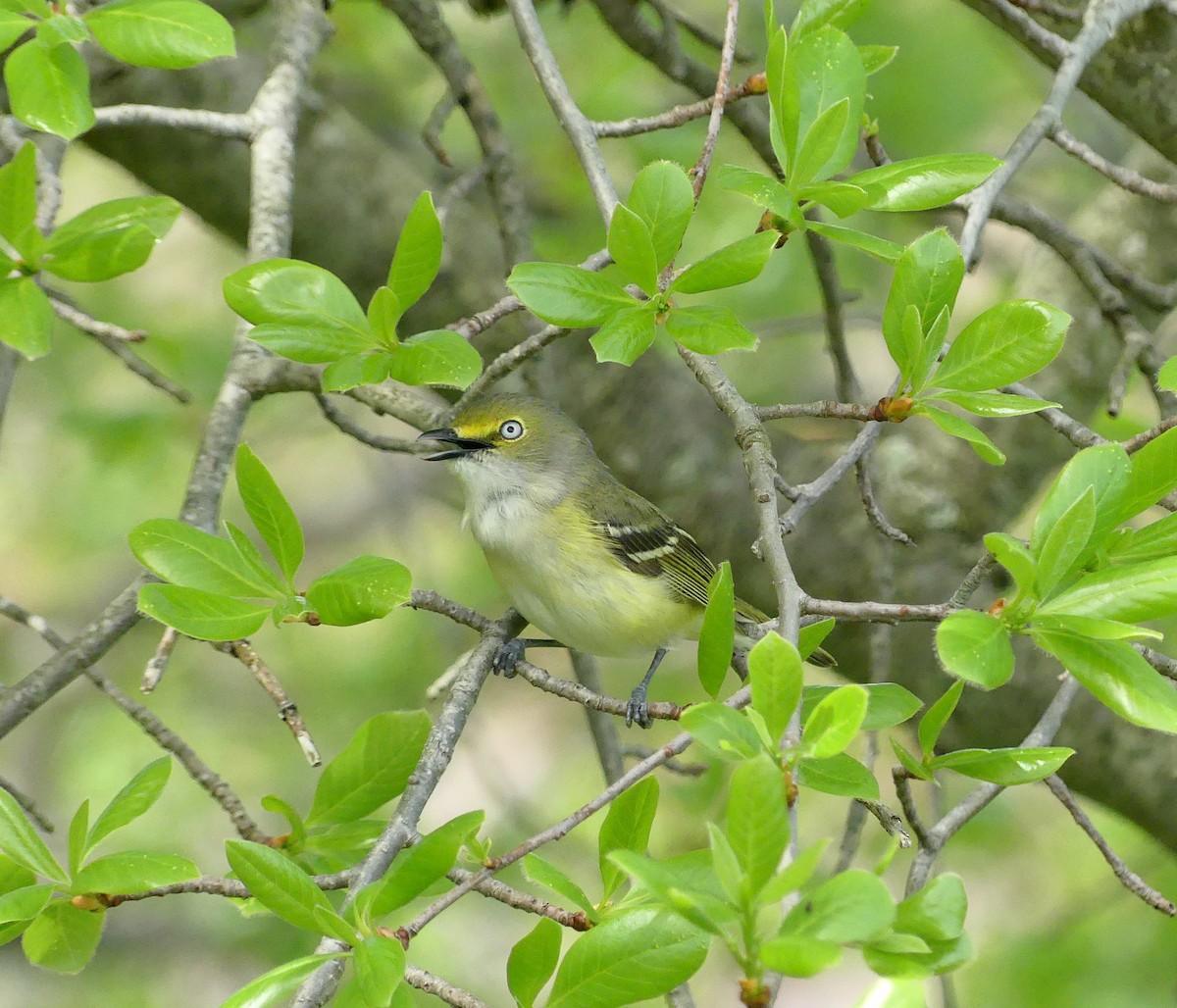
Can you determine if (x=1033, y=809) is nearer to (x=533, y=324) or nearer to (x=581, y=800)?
(x=581, y=800)

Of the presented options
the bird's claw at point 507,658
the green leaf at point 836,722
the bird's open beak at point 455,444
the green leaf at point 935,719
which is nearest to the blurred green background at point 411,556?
the bird's claw at point 507,658

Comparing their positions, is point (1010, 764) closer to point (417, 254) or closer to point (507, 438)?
point (417, 254)

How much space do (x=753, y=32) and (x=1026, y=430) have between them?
2460mm

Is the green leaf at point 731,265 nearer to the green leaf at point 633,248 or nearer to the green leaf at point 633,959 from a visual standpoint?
the green leaf at point 633,248

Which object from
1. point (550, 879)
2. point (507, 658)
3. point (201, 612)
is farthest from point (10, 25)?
point (507, 658)

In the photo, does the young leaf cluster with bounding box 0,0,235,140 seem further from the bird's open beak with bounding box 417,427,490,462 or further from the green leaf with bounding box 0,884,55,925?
the bird's open beak with bounding box 417,427,490,462

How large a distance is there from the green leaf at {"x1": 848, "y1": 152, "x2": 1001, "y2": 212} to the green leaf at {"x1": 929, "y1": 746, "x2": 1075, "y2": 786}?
2.68 ft

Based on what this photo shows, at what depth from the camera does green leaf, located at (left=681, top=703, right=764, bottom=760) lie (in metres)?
1.31

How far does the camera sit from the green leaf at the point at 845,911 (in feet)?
3.60

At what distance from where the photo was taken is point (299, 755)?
6.27 m

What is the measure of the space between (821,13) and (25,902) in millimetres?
1910

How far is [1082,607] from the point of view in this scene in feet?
4.83

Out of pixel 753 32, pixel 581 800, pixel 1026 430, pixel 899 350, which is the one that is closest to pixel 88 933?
pixel 899 350

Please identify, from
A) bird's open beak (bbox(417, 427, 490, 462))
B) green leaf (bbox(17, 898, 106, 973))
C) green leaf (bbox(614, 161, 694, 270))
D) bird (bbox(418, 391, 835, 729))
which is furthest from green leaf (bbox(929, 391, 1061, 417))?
bird's open beak (bbox(417, 427, 490, 462))
